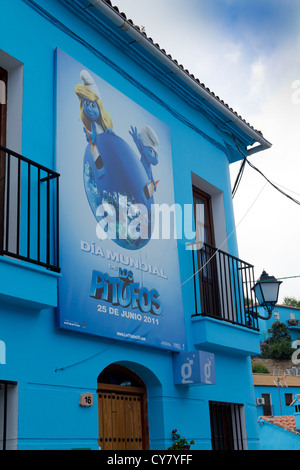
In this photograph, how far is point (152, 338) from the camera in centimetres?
758

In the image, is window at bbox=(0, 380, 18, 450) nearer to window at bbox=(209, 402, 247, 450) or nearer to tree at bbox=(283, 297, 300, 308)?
window at bbox=(209, 402, 247, 450)

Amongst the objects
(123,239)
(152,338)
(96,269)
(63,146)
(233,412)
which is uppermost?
(63,146)

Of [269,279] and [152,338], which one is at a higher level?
[269,279]

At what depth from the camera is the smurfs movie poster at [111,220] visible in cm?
675

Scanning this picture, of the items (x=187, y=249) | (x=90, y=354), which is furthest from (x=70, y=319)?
(x=187, y=249)

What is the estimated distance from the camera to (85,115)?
24.4ft

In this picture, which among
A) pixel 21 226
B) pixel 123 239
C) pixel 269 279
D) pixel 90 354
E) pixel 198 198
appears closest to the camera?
pixel 21 226

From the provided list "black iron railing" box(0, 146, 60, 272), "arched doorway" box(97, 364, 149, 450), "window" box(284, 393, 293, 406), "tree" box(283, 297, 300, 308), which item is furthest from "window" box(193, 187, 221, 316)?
"tree" box(283, 297, 300, 308)

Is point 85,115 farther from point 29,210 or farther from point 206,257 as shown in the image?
point 206,257

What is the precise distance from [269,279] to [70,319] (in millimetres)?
4278

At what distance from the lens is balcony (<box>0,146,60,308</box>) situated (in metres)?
5.69

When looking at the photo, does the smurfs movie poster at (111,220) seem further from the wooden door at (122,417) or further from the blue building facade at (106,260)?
the wooden door at (122,417)

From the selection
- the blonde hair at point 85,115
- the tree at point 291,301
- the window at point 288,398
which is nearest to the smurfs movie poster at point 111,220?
the blonde hair at point 85,115

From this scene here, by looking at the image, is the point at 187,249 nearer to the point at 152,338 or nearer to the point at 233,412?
the point at 152,338
